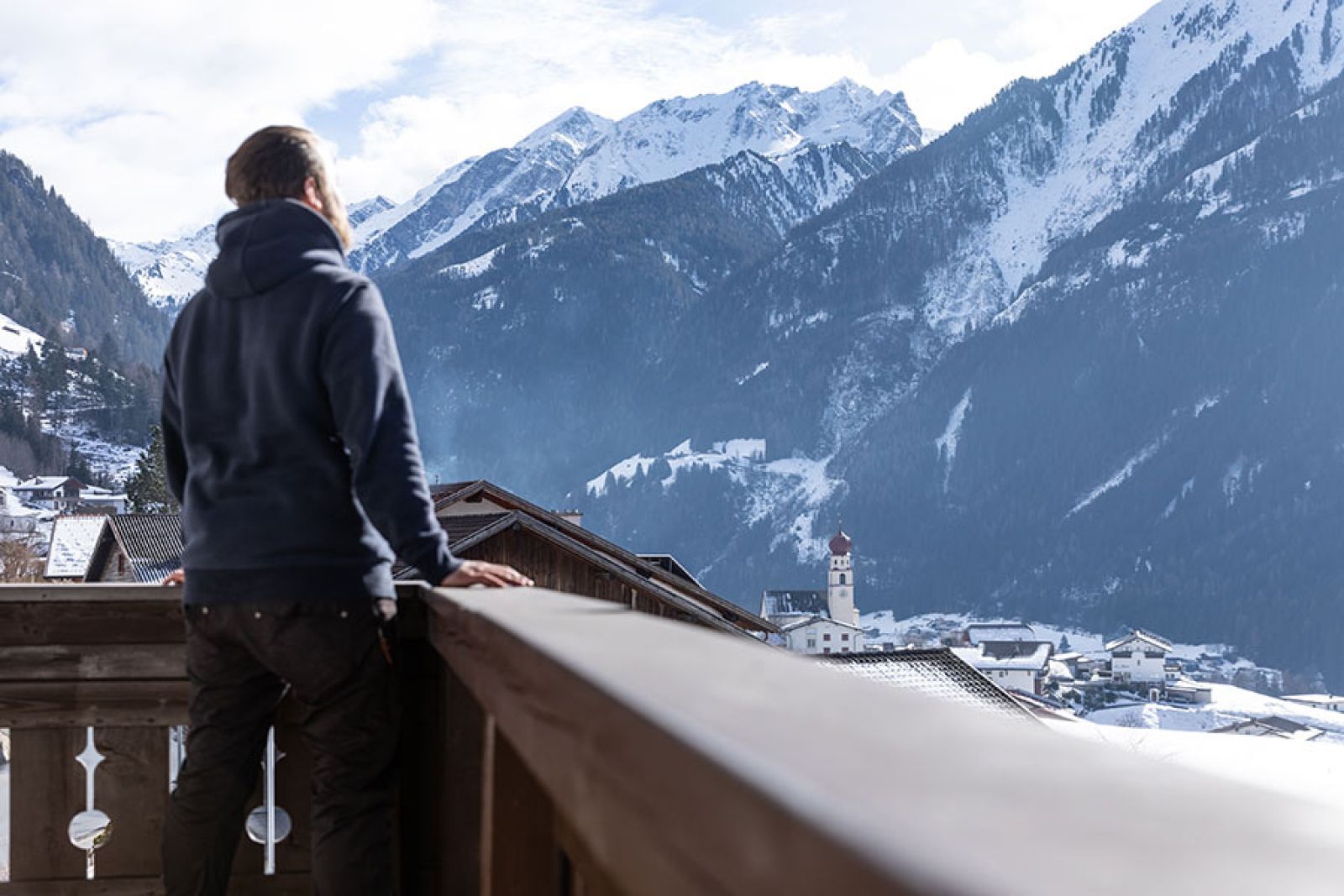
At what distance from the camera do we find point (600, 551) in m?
21.2

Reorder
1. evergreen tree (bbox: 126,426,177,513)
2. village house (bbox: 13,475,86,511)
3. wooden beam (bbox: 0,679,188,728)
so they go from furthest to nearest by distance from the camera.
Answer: village house (bbox: 13,475,86,511) → evergreen tree (bbox: 126,426,177,513) → wooden beam (bbox: 0,679,188,728)

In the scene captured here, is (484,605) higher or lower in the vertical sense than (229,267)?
lower

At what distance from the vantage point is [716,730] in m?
0.74

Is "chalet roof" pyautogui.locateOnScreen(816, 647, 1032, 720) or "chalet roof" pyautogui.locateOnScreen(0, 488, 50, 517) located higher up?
"chalet roof" pyautogui.locateOnScreen(816, 647, 1032, 720)

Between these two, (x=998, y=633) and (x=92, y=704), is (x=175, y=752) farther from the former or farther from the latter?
(x=998, y=633)

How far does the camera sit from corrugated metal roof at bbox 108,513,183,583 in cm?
3528

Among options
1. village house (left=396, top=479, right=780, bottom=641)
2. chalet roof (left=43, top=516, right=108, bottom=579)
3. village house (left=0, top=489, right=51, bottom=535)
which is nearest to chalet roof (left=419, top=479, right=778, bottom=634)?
village house (left=396, top=479, right=780, bottom=641)

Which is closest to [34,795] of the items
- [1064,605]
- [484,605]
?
[484,605]

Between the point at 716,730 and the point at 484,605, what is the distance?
1213 millimetres

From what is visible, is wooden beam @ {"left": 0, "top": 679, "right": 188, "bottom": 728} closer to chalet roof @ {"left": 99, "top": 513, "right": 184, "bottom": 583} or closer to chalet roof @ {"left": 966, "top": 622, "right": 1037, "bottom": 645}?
chalet roof @ {"left": 99, "top": 513, "right": 184, "bottom": 583}

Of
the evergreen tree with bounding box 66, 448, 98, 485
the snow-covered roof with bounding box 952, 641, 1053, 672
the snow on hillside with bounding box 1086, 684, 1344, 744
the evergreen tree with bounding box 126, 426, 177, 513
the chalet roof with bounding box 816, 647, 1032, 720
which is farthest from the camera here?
the evergreen tree with bounding box 66, 448, 98, 485

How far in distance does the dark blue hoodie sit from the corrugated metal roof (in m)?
32.3

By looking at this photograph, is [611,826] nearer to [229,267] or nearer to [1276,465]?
[229,267]

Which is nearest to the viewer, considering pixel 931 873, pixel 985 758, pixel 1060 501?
pixel 931 873
